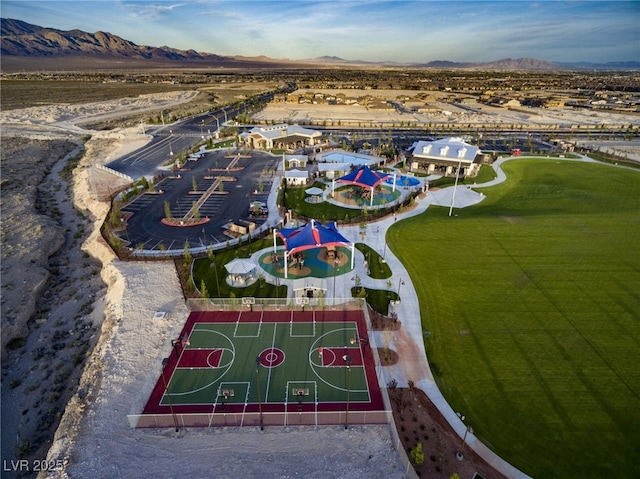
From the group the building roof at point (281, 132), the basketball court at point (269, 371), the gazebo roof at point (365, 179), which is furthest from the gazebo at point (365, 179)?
the building roof at point (281, 132)

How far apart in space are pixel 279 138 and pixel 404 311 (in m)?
64.2

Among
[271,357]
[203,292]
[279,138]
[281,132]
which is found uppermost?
[281,132]

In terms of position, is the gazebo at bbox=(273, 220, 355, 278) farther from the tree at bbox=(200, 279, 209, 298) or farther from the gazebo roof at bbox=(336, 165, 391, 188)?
the gazebo roof at bbox=(336, 165, 391, 188)

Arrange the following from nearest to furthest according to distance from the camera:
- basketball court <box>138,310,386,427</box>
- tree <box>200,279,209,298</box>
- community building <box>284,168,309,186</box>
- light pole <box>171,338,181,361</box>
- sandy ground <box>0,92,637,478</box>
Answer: sandy ground <box>0,92,637,478</box>, basketball court <box>138,310,386,427</box>, light pole <box>171,338,181,361</box>, tree <box>200,279,209,298</box>, community building <box>284,168,309,186</box>

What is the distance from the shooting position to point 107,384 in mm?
24203

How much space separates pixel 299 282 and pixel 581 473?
24.1 meters

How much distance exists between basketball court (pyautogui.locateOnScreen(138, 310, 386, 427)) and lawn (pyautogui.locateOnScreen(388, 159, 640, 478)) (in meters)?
6.21

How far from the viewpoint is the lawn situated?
20.8 metres

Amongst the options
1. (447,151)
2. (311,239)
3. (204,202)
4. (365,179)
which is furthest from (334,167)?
(311,239)

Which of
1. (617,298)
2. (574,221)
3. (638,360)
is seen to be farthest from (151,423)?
(574,221)

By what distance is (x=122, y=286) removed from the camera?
34.0 meters

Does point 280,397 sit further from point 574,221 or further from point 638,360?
point 574,221

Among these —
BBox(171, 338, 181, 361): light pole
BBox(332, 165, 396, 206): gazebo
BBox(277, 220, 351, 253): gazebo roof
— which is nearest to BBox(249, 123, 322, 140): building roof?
BBox(332, 165, 396, 206): gazebo

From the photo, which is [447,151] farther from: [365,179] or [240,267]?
[240,267]
